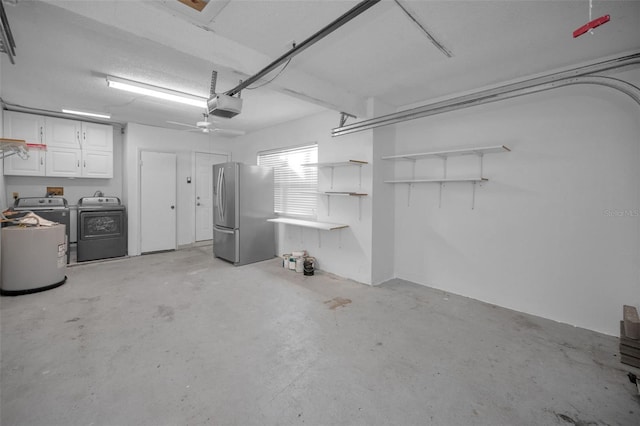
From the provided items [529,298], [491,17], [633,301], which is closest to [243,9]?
[491,17]

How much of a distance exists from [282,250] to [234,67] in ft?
11.9

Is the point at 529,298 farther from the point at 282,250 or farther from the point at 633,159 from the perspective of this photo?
the point at 282,250

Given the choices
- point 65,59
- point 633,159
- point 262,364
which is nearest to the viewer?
point 262,364

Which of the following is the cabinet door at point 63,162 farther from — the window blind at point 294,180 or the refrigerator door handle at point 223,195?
the window blind at point 294,180

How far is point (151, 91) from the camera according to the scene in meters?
3.48

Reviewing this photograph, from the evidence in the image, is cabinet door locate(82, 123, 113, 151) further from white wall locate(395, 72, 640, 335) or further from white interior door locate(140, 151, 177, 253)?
white wall locate(395, 72, 640, 335)

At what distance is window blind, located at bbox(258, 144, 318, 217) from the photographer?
4867mm

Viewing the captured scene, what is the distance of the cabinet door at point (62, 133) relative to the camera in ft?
15.8

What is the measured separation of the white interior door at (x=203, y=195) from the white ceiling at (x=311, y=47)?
2.63m

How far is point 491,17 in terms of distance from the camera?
2.08m

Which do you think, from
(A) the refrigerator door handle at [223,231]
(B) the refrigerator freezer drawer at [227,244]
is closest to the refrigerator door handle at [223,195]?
(A) the refrigerator door handle at [223,231]

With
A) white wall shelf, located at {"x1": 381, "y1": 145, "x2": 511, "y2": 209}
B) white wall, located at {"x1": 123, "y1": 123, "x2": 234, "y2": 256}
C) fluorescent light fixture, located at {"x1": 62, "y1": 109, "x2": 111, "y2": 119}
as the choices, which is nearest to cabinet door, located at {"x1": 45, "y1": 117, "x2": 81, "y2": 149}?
fluorescent light fixture, located at {"x1": 62, "y1": 109, "x2": 111, "y2": 119}

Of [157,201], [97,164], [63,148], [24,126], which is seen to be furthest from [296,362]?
[24,126]

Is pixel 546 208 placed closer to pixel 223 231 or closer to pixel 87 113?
pixel 223 231
